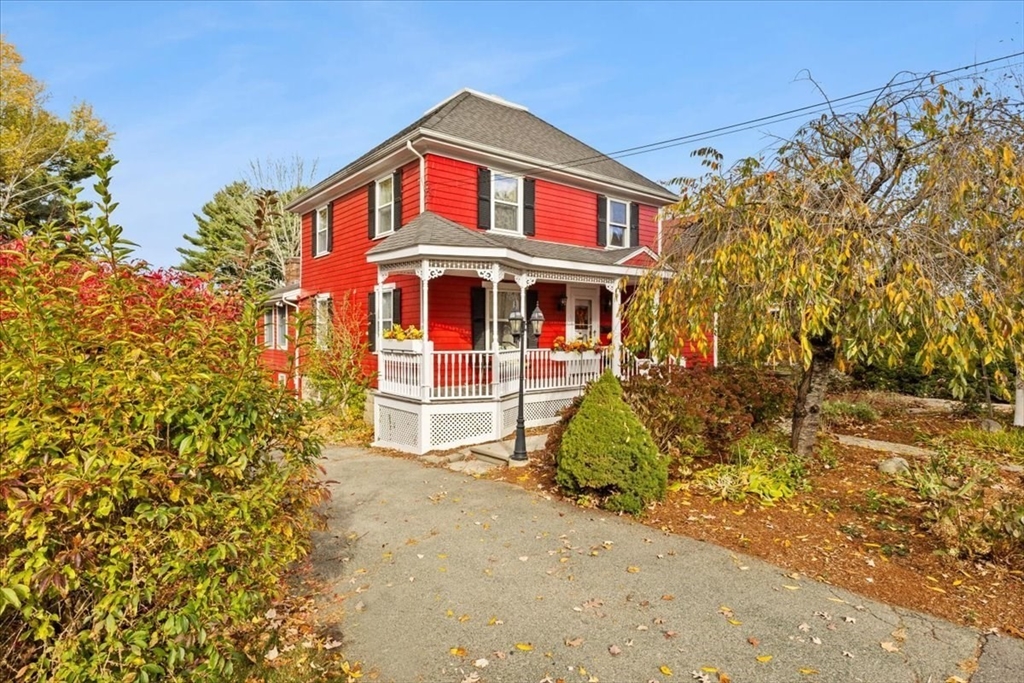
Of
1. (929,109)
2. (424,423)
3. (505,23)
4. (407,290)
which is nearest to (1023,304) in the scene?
(929,109)

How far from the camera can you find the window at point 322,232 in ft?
50.5

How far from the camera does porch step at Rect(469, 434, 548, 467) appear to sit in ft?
27.3

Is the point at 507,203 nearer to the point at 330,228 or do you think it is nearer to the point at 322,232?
the point at 330,228

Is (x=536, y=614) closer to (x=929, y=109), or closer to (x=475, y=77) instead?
(x=929, y=109)

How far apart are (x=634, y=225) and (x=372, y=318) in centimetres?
780

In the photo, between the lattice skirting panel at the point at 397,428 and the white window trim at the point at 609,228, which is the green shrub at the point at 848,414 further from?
the lattice skirting panel at the point at 397,428

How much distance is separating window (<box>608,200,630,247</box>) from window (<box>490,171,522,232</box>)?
127 inches

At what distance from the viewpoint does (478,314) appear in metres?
12.0

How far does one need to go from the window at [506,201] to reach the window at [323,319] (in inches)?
179

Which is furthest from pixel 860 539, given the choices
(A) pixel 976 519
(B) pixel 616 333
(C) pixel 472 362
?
(C) pixel 472 362

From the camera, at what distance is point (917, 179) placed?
19.5 feet

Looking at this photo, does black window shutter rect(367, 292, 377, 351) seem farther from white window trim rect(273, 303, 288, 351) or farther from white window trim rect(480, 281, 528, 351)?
white window trim rect(273, 303, 288, 351)

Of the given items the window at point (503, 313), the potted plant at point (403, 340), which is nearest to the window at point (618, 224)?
the window at point (503, 313)

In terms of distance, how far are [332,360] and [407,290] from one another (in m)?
2.66
